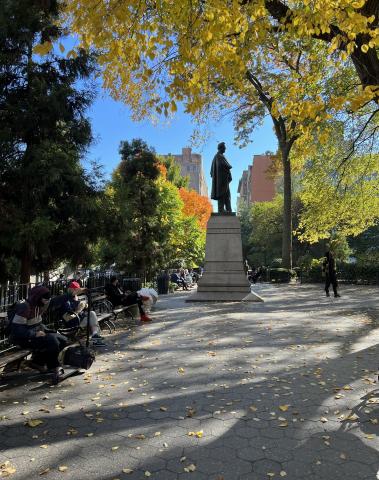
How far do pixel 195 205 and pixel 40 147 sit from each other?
122 feet

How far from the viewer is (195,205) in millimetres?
48125

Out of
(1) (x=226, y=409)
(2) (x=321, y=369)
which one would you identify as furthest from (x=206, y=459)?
(2) (x=321, y=369)

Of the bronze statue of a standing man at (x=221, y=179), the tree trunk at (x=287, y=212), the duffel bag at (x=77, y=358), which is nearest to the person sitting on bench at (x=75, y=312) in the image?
the duffel bag at (x=77, y=358)

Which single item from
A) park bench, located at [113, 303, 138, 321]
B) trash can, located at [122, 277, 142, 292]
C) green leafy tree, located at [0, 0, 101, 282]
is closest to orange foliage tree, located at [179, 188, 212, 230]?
trash can, located at [122, 277, 142, 292]

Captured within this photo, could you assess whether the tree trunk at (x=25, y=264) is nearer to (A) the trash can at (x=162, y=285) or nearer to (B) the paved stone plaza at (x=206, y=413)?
(B) the paved stone plaza at (x=206, y=413)

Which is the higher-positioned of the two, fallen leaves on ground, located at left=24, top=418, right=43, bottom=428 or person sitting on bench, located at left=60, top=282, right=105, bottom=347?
person sitting on bench, located at left=60, top=282, right=105, bottom=347

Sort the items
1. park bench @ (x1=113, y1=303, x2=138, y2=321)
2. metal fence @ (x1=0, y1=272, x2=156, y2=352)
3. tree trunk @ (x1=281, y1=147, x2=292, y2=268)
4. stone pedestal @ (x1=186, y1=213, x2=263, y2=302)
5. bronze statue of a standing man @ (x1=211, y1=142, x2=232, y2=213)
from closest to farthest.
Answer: metal fence @ (x1=0, y1=272, x2=156, y2=352)
park bench @ (x1=113, y1=303, x2=138, y2=321)
stone pedestal @ (x1=186, y1=213, x2=263, y2=302)
bronze statue of a standing man @ (x1=211, y1=142, x2=232, y2=213)
tree trunk @ (x1=281, y1=147, x2=292, y2=268)

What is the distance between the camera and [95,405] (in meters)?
4.85

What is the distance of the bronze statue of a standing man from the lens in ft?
56.2

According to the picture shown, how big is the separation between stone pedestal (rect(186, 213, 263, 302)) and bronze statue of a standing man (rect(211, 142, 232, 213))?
2.56ft

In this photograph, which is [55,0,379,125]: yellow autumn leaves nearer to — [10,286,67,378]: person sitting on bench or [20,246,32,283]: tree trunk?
[10,286,67,378]: person sitting on bench

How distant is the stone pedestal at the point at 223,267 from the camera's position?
15.3 m

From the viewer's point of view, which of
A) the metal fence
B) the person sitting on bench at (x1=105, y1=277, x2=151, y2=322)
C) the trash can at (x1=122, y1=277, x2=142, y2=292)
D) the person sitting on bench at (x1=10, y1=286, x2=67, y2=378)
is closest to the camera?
the person sitting on bench at (x1=10, y1=286, x2=67, y2=378)

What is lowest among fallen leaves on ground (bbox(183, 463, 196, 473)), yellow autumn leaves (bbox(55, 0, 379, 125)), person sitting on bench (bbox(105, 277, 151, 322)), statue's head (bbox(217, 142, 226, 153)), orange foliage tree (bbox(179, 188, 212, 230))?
fallen leaves on ground (bbox(183, 463, 196, 473))
